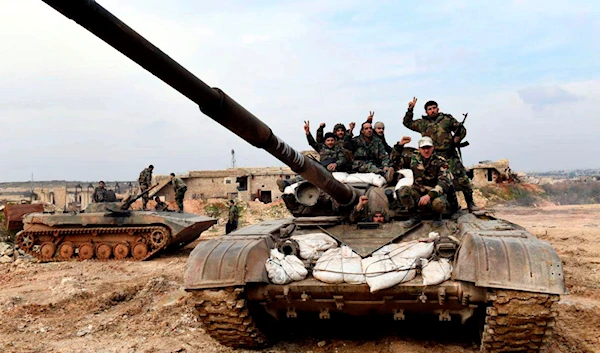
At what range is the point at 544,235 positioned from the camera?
621 inches

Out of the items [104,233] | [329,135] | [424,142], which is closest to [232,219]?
[104,233]

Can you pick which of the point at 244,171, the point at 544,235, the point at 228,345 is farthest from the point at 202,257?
the point at 244,171

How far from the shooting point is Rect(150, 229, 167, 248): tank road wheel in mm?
13969

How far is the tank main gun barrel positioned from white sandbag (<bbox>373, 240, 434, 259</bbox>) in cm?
141

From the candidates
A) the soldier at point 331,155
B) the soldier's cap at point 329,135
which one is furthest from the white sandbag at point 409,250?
the soldier's cap at point 329,135

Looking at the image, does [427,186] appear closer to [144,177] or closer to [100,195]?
[100,195]

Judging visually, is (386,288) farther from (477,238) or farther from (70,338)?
(70,338)

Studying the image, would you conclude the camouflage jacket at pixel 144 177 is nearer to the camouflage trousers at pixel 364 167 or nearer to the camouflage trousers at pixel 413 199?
the camouflage trousers at pixel 364 167

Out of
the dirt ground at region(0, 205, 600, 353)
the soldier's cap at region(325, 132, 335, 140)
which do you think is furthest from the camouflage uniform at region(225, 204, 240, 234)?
the soldier's cap at region(325, 132, 335, 140)

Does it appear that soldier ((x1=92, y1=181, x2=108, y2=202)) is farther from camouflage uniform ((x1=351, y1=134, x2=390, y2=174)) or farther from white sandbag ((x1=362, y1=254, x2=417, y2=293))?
white sandbag ((x1=362, y1=254, x2=417, y2=293))

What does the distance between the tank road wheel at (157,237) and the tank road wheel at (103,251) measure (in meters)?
1.26

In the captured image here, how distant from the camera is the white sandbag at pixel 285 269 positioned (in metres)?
5.54

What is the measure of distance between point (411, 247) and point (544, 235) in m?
11.7

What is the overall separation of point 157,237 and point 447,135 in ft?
28.7
